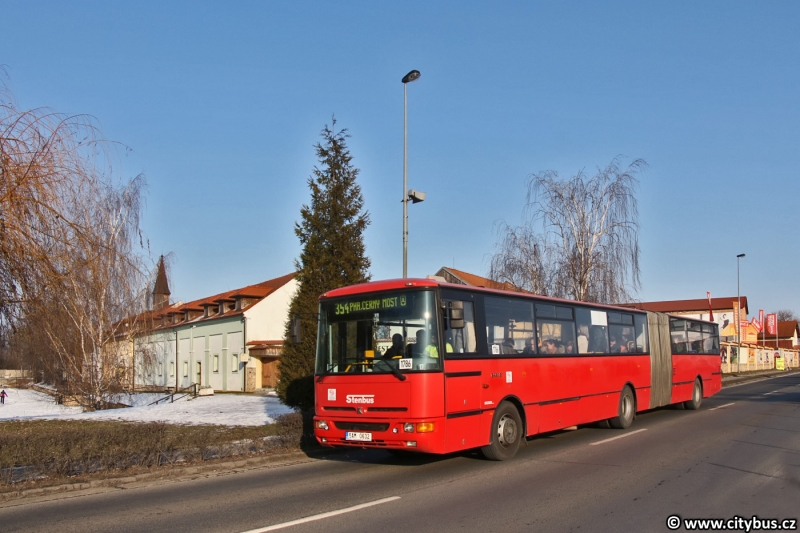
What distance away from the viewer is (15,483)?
9.66 meters

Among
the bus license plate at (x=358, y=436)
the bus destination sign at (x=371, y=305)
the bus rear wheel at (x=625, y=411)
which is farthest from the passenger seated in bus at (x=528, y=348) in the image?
the bus rear wheel at (x=625, y=411)

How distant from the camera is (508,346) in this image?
41.1 feet

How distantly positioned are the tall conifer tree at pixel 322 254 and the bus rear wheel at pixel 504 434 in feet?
27.1

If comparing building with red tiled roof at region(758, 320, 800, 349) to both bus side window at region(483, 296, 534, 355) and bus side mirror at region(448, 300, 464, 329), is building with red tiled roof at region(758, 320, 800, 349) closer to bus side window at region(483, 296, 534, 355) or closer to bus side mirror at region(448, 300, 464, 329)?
bus side window at region(483, 296, 534, 355)

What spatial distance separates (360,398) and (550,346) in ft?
15.5

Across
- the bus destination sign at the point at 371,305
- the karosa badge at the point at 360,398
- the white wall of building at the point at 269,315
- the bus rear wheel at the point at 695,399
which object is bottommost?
the bus rear wheel at the point at 695,399

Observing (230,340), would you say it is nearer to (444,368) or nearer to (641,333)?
(641,333)

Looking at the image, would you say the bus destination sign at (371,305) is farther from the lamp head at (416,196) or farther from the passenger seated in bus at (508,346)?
the lamp head at (416,196)

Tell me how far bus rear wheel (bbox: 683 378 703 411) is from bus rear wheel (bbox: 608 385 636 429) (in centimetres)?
522

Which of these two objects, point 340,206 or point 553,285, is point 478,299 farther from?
point 553,285

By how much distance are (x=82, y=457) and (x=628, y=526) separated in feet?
26.8

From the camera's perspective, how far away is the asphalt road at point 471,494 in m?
7.43

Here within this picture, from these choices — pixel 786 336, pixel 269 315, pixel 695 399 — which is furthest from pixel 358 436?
pixel 786 336

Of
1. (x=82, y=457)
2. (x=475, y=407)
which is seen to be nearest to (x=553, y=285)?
(x=475, y=407)
